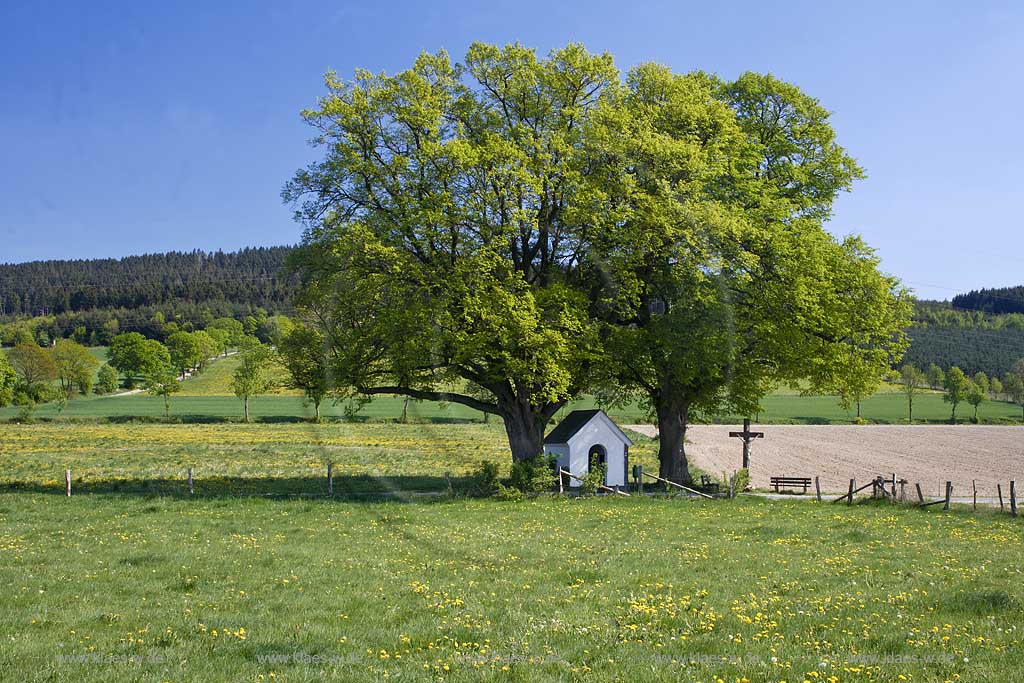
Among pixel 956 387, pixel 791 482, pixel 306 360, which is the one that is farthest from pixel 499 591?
pixel 956 387

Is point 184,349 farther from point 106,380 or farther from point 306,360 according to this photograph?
point 306,360

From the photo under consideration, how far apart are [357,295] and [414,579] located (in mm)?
17866

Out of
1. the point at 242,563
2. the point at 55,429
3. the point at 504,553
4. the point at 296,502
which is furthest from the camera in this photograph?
the point at 55,429

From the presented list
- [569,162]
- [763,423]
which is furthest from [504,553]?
[763,423]

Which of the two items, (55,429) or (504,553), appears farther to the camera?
(55,429)

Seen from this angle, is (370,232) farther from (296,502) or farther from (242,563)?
(242,563)

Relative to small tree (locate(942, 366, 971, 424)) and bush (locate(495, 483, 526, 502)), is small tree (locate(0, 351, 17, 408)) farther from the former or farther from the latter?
small tree (locate(942, 366, 971, 424))

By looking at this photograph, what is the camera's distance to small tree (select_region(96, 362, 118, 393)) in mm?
140375

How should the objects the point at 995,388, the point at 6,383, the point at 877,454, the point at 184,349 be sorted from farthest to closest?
the point at 995,388 → the point at 184,349 → the point at 6,383 → the point at 877,454

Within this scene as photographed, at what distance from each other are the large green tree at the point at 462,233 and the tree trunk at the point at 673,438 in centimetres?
525

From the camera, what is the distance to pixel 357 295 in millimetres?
31281

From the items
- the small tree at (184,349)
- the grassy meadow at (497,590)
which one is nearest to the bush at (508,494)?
the grassy meadow at (497,590)

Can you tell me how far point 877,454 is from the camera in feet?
227

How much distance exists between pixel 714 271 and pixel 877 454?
45623 mm
